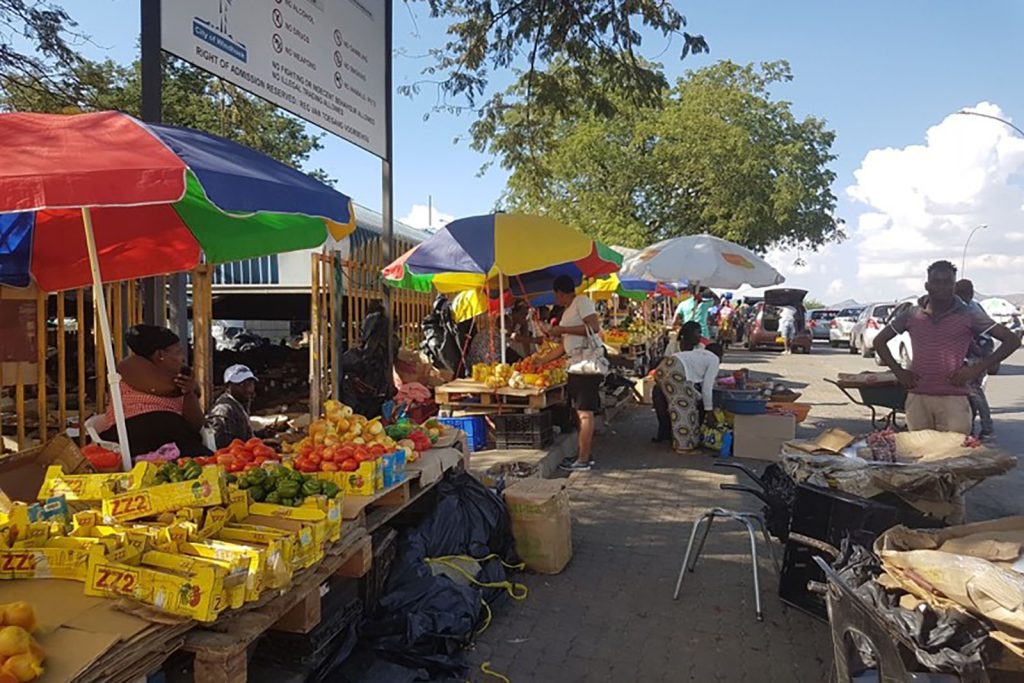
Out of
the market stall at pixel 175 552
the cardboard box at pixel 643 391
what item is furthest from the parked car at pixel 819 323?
the market stall at pixel 175 552

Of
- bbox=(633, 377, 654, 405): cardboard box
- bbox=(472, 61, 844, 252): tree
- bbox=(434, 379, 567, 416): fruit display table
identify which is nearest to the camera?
bbox=(434, 379, 567, 416): fruit display table

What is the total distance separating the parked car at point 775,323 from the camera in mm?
25828

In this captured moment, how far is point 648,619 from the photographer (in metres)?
4.04

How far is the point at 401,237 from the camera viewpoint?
14250mm

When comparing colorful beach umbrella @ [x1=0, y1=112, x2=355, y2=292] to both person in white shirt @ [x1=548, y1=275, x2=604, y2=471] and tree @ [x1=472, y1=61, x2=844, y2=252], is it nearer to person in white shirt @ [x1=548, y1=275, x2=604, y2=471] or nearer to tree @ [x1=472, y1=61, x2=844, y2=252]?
person in white shirt @ [x1=548, y1=275, x2=604, y2=471]

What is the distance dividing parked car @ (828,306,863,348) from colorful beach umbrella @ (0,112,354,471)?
92.9 ft

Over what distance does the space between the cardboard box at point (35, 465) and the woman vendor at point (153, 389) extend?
0.51m

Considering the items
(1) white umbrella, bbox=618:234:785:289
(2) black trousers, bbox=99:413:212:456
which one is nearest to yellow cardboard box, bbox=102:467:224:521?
(2) black trousers, bbox=99:413:212:456

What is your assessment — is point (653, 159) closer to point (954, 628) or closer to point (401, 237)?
point (401, 237)

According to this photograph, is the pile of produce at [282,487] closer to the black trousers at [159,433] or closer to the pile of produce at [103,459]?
the pile of produce at [103,459]

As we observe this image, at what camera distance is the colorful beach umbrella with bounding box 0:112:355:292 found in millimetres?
2307

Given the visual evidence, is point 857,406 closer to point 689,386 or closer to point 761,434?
point 761,434

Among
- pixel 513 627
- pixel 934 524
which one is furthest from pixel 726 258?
pixel 513 627

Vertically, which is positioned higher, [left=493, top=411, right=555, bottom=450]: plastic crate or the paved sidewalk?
[left=493, top=411, right=555, bottom=450]: plastic crate
